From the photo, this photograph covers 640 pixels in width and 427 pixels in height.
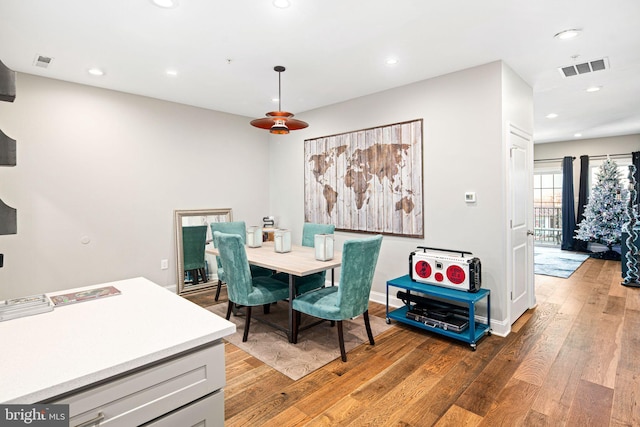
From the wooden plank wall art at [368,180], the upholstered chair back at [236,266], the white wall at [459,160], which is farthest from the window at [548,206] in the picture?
the upholstered chair back at [236,266]

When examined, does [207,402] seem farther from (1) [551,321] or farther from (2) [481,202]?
(1) [551,321]

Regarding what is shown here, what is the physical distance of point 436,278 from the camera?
320cm

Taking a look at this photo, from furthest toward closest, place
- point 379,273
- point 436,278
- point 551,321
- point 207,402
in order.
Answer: point 379,273
point 551,321
point 436,278
point 207,402

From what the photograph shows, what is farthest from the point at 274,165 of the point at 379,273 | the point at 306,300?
the point at 306,300

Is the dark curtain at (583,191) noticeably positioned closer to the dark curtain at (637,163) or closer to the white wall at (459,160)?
the dark curtain at (637,163)

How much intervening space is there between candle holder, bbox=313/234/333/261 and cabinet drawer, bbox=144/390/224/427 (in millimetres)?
1917

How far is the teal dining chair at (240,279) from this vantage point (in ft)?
9.30

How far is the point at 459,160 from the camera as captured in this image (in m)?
3.35

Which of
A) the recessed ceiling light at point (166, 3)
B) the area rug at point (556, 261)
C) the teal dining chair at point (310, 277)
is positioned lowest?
the area rug at point (556, 261)

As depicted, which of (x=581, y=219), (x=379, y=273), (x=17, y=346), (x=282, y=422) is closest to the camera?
(x=17, y=346)

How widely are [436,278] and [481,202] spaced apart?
0.85 m

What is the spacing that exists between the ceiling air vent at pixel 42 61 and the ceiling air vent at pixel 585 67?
16.0 ft

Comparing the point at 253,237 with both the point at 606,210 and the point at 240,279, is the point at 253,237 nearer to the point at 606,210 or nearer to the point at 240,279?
the point at 240,279

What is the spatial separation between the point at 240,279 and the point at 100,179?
229cm
